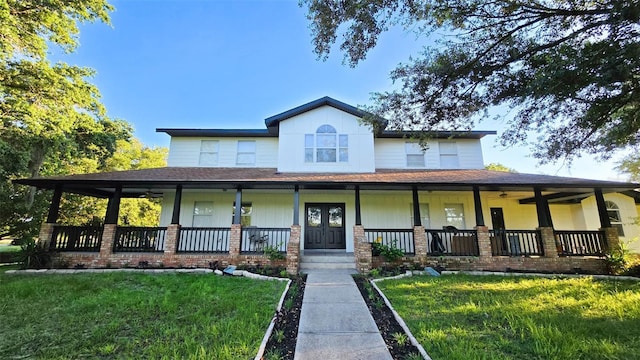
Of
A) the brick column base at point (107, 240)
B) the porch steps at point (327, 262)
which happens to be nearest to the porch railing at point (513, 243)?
the porch steps at point (327, 262)

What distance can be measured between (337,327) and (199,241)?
7.35 m

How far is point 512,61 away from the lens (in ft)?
18.0

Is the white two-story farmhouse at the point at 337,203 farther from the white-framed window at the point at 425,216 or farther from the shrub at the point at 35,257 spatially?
the shrub at the point at 35,257

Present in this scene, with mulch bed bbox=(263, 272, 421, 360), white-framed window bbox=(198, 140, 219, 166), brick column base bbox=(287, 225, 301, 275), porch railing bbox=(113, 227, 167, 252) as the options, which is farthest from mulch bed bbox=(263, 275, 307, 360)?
white-framed window bbox=(198, 140, 219, 166)

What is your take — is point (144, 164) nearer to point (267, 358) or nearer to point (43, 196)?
point (43, 196)

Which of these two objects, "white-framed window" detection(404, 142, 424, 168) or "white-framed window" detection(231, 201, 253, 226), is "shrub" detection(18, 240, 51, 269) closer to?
"white-framed window" detection(231, 201, 253, 226)

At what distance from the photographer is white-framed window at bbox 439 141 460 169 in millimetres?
12700

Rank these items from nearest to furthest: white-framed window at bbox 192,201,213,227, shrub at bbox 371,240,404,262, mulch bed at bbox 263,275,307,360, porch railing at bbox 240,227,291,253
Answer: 1. mulch bed at bbox 263,275,307,360
2. shrub at bbox 371,240,404,262
3. porch railing at bbox 240,227,291,253
4. white-framed window at bbox 192,201,213,227

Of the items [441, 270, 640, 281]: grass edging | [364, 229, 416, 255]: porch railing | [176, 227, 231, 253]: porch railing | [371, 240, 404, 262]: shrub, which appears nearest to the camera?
[441, 270, 640, 281]: grass edging

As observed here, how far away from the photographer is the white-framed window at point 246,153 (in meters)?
12.7

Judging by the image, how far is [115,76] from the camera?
13141 mm

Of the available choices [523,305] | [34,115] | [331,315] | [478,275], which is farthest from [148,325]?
[34,115]

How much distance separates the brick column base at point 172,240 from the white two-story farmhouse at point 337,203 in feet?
0.11

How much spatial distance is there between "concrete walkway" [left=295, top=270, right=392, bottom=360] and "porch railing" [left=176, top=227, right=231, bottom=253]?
15.6ft
